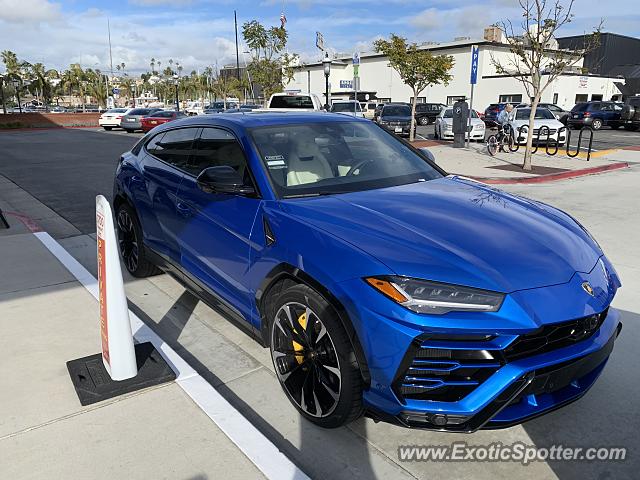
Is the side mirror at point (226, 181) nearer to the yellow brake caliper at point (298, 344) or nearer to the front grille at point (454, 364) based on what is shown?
the yellow brake caliper at point (298, 344)

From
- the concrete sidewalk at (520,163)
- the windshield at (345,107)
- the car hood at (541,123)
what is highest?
the windshield at (345,107)

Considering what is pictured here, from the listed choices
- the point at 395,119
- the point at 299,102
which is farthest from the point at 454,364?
the point at 395,119

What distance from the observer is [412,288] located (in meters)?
2.27

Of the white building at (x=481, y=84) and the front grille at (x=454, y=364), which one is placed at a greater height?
the white building at (x=481, y=84)

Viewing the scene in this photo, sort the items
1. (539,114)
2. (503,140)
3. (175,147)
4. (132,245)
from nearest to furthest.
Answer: (175,147)
(132,245)
(503,140)
(539,114)

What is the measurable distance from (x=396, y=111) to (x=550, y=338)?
25.7 m

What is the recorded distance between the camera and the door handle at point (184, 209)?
12.3 feet

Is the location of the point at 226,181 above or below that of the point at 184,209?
above

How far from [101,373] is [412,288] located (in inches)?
82.6

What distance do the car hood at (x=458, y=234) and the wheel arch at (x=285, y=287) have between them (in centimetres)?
21

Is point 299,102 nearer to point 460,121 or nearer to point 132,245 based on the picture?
point 460,121

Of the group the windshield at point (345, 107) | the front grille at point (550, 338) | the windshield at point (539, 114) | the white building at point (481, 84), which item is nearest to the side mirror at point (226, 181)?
the front grille at point (550, 338)

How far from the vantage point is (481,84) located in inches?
1940

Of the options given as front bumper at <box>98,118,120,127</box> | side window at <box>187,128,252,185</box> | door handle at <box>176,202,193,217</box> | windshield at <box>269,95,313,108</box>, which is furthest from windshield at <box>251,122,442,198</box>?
front bumper at <box>98,118,120,127</box>
